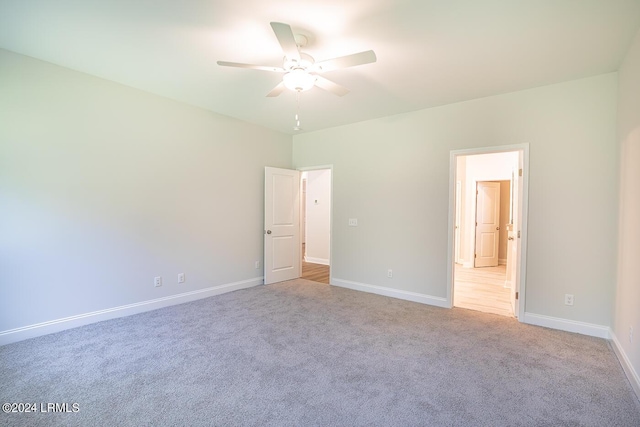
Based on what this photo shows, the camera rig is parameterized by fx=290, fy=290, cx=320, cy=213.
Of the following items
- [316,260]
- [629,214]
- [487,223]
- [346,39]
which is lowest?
[316,260]

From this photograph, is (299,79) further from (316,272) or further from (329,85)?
(316,272)

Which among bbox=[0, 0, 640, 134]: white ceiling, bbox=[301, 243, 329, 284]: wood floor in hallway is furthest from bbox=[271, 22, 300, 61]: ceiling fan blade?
bbox=[301, 243, 329, 284]: wood floor in hallway

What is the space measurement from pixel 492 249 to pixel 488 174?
6.00ft

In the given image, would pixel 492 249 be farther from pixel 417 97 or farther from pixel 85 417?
pixel 85 417

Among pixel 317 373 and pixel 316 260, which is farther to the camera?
pixel 316 260

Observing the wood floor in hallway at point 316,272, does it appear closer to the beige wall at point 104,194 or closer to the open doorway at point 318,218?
the open doorway at point 318,218

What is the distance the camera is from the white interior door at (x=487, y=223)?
695 centimetres

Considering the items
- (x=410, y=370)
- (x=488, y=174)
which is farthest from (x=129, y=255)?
(x=488, y=174)

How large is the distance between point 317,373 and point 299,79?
7.88 feet

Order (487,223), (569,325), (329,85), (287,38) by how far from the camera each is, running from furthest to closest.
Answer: (487,223)
(569,325)
(329,85)
(287,38)

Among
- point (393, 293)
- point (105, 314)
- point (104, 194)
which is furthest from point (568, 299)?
point (104, 194)

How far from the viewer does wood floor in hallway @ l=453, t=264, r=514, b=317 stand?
399cm

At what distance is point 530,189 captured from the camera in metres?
3.36

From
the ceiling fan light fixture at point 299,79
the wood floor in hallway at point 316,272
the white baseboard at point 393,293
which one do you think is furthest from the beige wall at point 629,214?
the wood floor in hallway at point 316,272
